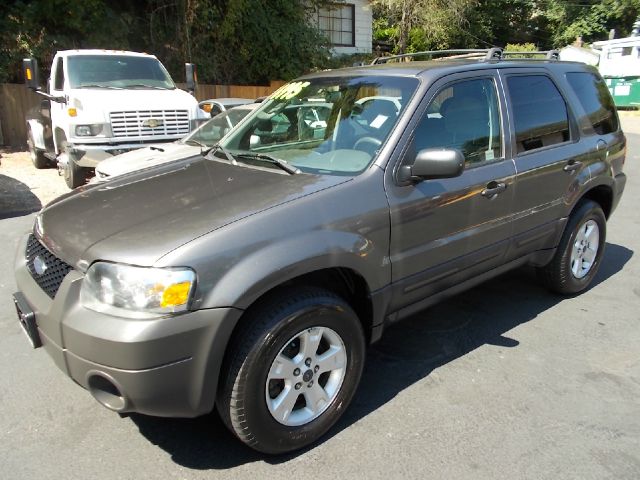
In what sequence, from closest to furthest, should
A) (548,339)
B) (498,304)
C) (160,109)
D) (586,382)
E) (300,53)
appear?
(586,382)
(548,339)
(498,304)
(160,109)
(300,53)

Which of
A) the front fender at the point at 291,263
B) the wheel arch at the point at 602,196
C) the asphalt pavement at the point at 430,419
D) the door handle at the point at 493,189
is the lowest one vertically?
the asphalt pavement at the point at 430,419

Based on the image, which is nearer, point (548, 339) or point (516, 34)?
point (548, 339)

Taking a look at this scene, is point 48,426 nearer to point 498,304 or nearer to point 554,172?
point 498,304

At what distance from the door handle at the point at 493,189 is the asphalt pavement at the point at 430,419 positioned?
106 centimetres

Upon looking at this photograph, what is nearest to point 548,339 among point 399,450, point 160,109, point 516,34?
point 399,450

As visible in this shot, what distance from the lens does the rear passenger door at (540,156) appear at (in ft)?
12.0

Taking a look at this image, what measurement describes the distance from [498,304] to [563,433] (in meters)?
1.67

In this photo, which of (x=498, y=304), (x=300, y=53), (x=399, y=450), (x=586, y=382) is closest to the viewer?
(x=399, y=450)

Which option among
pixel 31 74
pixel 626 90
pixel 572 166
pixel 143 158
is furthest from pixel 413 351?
pixel 626 90

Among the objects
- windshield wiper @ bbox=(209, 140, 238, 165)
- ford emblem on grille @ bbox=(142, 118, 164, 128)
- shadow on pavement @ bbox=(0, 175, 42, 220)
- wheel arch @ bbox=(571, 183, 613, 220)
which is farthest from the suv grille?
ford emblem on grille @ bbox=(142, 118, 164, 128)

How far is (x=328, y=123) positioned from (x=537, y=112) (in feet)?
5.07

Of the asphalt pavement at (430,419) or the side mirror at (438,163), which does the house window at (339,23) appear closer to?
the asphalt pavement at (430,419)

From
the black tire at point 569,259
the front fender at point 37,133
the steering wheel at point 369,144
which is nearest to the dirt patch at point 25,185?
the front fender at point 37,133

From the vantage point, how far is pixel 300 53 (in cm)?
1694
